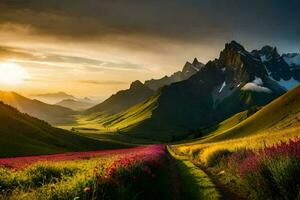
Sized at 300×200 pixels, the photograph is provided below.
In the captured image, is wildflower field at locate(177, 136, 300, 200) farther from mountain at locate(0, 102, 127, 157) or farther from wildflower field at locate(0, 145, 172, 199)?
mountain at locate(0, 102, 127, 157)

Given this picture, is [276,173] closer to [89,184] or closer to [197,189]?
[89,184]

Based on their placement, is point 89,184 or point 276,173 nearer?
point 89,184

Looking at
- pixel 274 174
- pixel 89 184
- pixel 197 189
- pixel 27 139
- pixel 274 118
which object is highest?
pixel 274 118

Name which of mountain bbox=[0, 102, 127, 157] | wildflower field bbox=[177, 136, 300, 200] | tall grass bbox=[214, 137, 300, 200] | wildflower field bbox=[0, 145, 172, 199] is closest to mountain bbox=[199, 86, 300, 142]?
mountain bbox=[0, 102, 127, 157]

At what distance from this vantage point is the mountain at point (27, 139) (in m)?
84.7

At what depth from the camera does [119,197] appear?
14859 millimetres

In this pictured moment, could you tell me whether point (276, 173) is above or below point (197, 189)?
above

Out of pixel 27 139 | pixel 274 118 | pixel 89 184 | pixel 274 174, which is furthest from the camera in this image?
pixel 274 118

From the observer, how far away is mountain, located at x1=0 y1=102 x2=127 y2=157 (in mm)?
84706

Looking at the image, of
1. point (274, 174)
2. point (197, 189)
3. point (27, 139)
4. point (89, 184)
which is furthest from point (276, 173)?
point (27, 139)

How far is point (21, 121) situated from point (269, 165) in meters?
95.0

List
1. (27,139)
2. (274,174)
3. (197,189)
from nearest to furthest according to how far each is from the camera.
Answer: (274,174), (197,189), (27,139)

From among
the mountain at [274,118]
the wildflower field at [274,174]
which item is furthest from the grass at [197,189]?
the mountain at [274,118]

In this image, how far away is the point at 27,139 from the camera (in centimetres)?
9475
